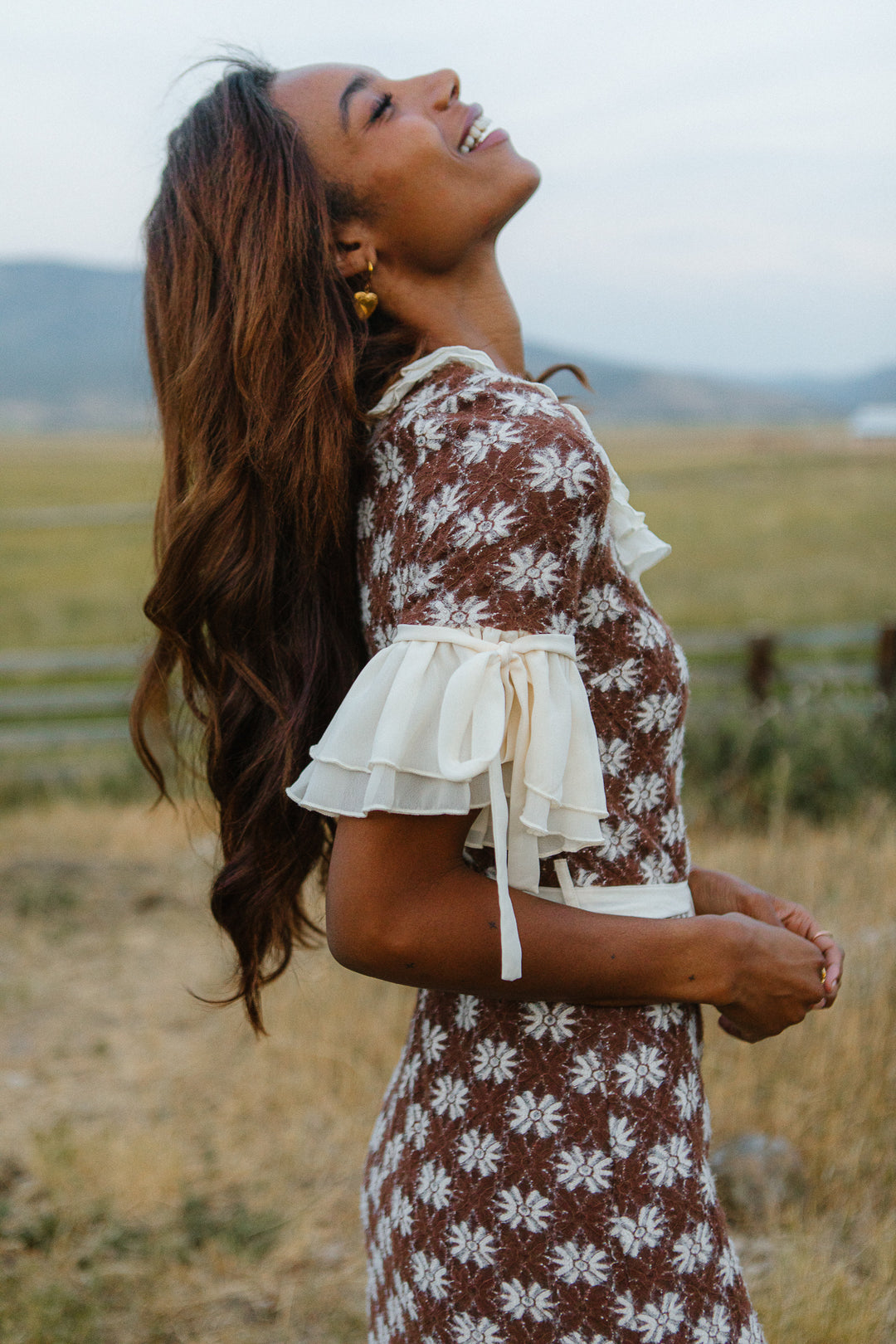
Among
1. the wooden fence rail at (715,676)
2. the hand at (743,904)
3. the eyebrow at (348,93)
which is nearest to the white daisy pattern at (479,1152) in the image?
the hand at (743,904)

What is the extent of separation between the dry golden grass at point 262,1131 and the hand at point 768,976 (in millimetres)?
978

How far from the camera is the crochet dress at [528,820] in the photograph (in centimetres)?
106

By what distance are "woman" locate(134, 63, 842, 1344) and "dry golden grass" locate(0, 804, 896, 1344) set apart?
705mm

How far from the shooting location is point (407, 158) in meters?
1.36

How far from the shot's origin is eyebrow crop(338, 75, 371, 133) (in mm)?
1357

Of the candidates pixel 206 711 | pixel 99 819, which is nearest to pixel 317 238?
pixel 206 711

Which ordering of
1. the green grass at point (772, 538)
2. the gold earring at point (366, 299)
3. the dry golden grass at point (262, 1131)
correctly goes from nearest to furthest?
the gold earring at point (366, 299)
the dry golden grass at point (262, 1131)
the green grass at point (772, 538)

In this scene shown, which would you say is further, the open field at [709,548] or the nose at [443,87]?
the open field at [709,548]

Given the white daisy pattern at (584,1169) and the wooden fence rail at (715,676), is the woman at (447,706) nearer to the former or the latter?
the white daisy pattern at (584,1169)

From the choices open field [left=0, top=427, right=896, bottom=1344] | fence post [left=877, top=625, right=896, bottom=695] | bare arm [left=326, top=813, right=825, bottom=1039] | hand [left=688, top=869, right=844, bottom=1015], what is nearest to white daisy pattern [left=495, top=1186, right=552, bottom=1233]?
bare arm [left=326, top=813, right=825, bottom=1039]

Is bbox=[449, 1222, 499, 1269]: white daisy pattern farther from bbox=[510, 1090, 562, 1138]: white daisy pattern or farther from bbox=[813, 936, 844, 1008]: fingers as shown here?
bbox=[813, 936, 844, 1008]: fingers

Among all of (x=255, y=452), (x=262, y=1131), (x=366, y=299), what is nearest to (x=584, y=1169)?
(x=255, y=452)

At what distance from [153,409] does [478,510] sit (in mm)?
769

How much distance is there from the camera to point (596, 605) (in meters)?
1.18
